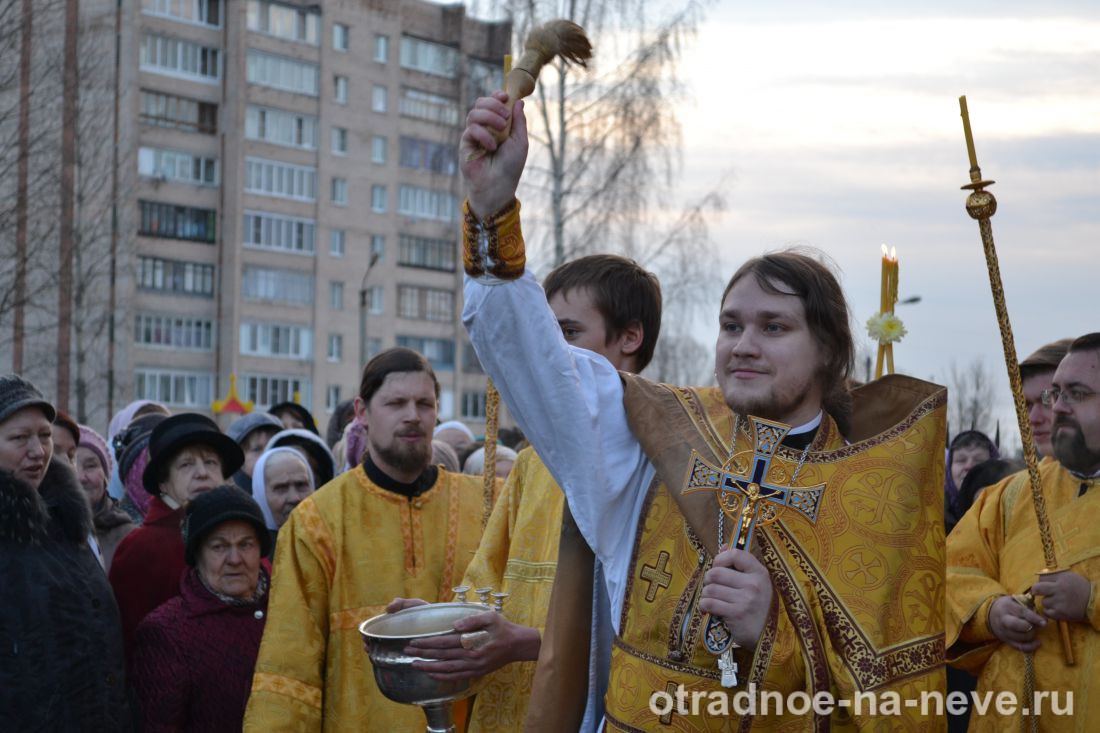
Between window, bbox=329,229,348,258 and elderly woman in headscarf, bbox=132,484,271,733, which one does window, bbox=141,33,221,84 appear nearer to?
window, bbox=329,229,348,258

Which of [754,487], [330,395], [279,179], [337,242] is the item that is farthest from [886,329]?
[337,242]

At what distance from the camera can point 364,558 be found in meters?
5.54

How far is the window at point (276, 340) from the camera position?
2167 inches

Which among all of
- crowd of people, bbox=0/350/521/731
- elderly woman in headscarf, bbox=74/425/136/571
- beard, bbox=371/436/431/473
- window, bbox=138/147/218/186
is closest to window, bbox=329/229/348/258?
window, bbox=138/147/218/186

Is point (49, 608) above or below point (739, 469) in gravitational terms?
below

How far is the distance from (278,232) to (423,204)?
7569 mm

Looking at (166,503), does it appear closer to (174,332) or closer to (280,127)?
(174,332)

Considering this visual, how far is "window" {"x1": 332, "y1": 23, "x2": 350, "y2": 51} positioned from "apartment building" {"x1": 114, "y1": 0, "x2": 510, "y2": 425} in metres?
0.07

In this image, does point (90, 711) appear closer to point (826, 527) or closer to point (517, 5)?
point (826, 527)

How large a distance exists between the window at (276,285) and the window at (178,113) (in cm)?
578

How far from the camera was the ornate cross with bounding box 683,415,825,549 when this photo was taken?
3.35 m

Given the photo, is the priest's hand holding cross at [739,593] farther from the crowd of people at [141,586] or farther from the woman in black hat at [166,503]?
the woman in black hat at [166,503]

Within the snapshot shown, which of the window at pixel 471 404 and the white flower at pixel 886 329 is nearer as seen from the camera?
the white flower at pixel 886 329

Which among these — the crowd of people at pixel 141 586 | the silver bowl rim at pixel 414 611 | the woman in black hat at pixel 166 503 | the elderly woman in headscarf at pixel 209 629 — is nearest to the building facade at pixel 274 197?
the woman in black hat at pixel 166 503
